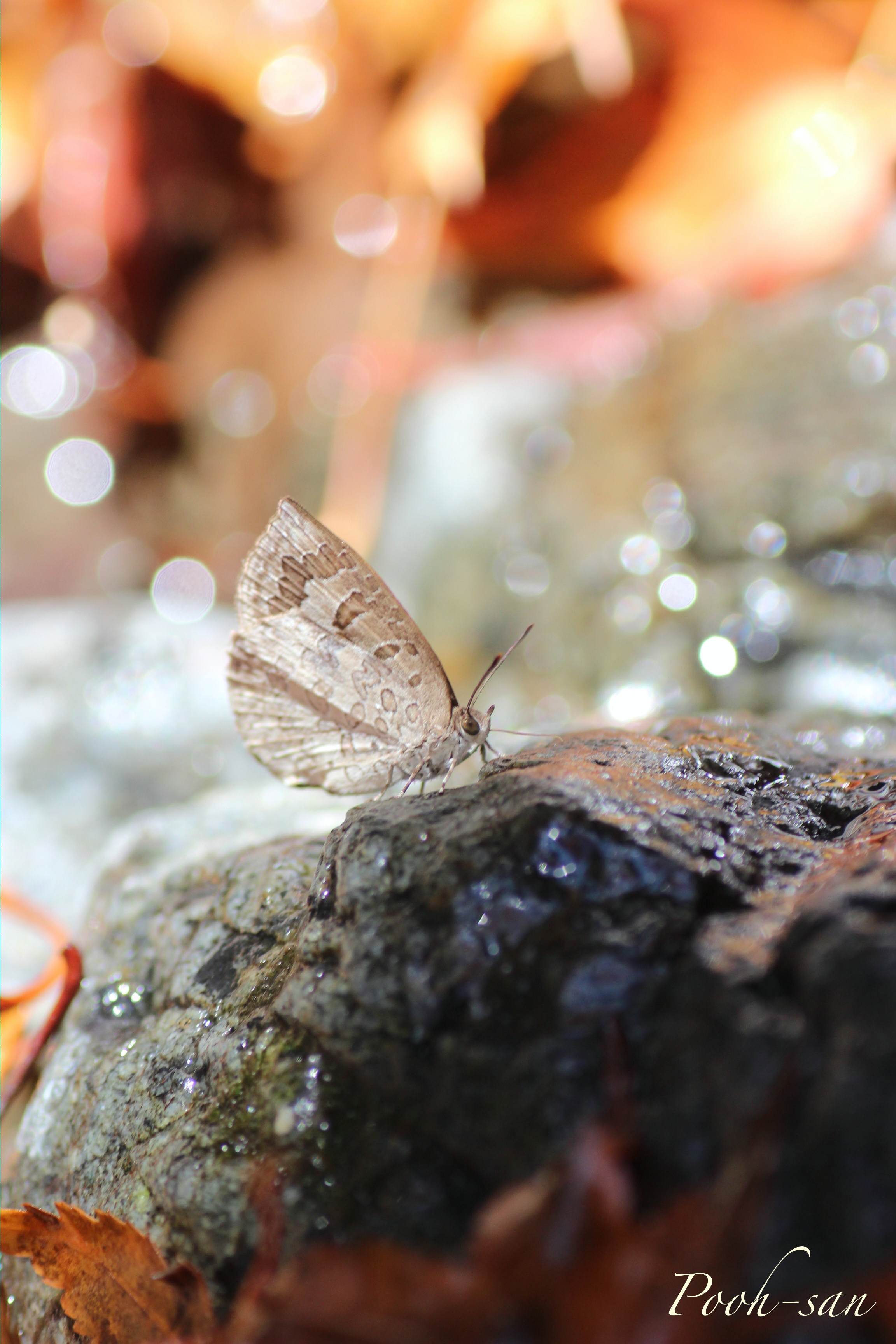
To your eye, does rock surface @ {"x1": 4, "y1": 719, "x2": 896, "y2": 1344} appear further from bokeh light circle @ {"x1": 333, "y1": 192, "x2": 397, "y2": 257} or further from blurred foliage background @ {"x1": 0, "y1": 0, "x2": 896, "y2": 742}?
bokeh light circle @ {"x1": 333, "y1": 192, "x2": 397, "y2": 257}

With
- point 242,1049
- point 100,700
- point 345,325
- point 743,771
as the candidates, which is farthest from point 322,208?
point 242,1049

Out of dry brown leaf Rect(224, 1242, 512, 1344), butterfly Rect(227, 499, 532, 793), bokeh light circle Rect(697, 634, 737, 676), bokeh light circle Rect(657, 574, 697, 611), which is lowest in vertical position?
bokeh light circle Rect(697, 634, 737, 676)

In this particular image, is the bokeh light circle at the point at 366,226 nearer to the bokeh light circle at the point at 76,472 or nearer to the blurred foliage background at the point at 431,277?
the blurred foliage background at the point at 431,277

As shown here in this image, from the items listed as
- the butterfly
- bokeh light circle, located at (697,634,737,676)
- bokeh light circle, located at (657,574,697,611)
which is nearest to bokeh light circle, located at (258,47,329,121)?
bokeh light circle, located at (657,574,697,611)

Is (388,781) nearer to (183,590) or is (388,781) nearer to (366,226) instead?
(183,590)

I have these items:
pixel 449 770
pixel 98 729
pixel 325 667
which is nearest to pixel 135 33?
pixel 98 729

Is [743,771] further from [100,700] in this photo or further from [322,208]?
[322,208]
